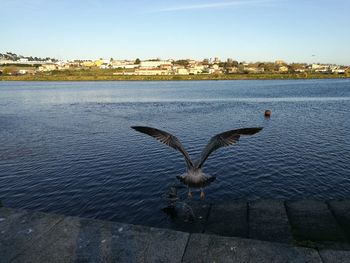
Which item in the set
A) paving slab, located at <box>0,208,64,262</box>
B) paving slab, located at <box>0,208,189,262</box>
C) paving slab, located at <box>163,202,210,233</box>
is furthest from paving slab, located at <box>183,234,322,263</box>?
paving slab, located at <box>163,202,210,233</box>

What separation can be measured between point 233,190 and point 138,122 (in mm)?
24252

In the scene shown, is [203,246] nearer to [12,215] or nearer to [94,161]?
[12,215]

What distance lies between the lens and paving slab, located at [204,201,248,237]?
1139 cm

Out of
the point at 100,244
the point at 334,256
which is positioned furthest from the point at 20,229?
the point at 334,256

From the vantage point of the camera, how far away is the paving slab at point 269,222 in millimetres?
10680

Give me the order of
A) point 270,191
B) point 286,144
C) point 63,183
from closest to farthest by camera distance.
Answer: point 270,191 → point 63,183 → point 286,144

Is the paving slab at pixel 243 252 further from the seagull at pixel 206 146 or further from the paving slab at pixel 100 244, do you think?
the seagull at pixel 206 146

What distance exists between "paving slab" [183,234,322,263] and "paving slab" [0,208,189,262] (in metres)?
0.37

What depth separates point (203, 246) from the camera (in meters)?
7.76

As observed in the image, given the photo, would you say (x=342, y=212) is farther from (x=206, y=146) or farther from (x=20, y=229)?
(x=20, y=229)

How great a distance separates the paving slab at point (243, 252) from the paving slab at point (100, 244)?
366 millimetres

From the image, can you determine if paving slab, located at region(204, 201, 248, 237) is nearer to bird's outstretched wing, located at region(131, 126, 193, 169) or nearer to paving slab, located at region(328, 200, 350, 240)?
paving slab, located at region(328, 200, 350, 240)

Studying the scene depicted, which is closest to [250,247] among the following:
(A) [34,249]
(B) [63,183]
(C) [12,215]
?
(A) [34,249]

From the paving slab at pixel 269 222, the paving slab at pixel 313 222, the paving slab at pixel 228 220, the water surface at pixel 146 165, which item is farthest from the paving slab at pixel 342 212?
the paving slab at pixel 228 220
